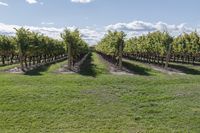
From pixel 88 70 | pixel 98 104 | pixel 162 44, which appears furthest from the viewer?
pixel 162 44

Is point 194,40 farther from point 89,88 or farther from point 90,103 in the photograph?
point 90,103

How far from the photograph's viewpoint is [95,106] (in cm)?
3350

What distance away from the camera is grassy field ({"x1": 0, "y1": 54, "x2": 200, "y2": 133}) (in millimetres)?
28609

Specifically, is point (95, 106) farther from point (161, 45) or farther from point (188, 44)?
point (188, 44)

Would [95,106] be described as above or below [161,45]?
below

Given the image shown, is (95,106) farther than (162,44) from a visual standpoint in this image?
No

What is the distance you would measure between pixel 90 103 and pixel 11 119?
7.83m

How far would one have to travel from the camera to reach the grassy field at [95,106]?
28.6 meters

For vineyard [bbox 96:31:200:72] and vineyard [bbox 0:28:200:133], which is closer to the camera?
vineyard [bbox 0:28:200:133]

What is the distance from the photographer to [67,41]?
68.6 metres

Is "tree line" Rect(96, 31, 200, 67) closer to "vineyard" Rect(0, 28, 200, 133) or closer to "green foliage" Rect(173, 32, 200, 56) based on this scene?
"green foliage" Rect(173, 32, 200, 56)

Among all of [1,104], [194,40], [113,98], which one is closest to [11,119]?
[1,104]

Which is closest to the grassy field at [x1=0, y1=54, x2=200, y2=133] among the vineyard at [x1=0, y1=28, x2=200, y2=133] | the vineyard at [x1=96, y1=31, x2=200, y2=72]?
the vineyard at [x1=0, y1=28, x2=200, y2=133]

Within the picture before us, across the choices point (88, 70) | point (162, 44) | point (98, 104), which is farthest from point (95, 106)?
point (162, 44)
